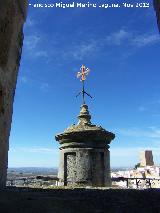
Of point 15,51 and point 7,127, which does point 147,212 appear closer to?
point 7,127

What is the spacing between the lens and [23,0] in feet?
20.9

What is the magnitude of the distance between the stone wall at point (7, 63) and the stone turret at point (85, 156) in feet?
24.4

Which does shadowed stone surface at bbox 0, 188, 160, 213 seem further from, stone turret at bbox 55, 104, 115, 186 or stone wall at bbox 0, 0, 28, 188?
stone turret at bbox 55, 104, 115, 186

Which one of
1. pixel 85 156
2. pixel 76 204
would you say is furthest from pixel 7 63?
pixel 85 156

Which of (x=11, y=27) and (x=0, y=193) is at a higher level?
(x=11, y=27)

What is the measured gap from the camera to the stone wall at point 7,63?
17.0 feet

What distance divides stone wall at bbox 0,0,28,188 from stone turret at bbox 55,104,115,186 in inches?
292

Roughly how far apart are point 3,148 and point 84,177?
778 centimetres

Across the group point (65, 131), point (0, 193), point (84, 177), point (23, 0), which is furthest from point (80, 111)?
point (0, 193)

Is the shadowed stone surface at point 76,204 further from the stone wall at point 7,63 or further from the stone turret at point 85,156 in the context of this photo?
the stone turret at point 85,156

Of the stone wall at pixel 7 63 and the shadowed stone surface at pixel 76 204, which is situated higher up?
the stone wall at pixel 7 63

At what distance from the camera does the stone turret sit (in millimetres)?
12656

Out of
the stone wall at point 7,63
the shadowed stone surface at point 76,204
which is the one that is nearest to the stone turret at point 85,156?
the stone wall at point 7,63

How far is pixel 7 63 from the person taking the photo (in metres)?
5.47
